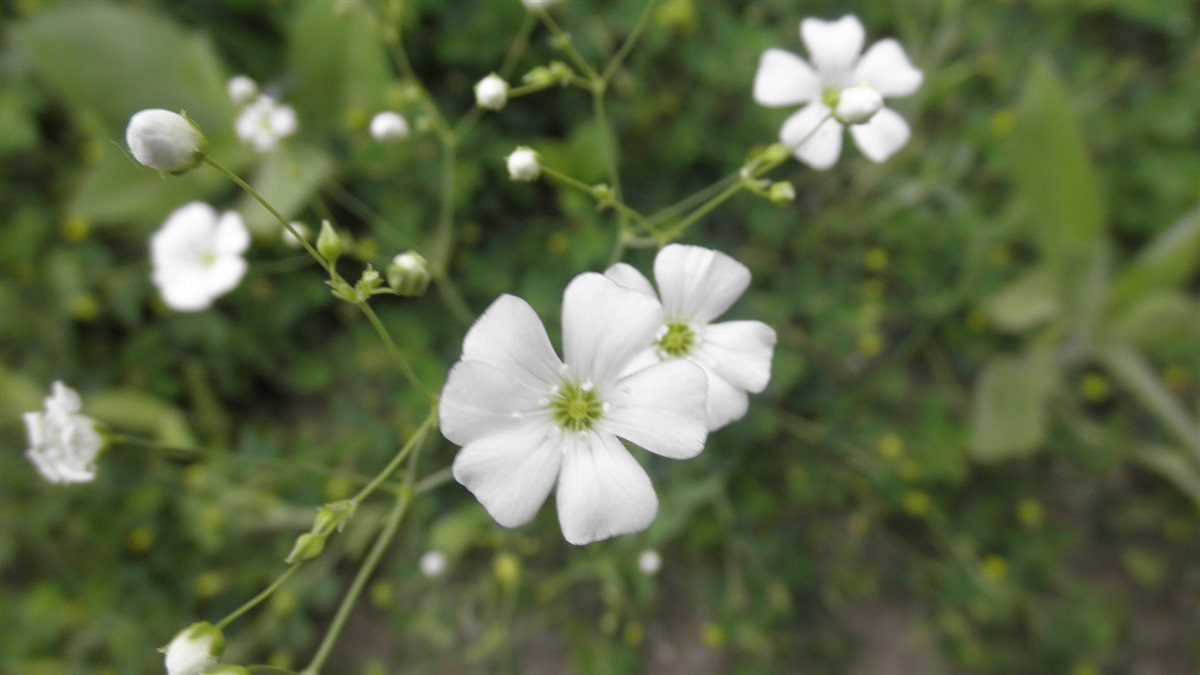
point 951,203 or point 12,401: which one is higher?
point 951,203

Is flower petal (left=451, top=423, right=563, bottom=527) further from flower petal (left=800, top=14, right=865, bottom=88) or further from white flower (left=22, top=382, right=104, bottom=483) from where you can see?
flower petal (left=800, top=14, right=865, bottom=88)

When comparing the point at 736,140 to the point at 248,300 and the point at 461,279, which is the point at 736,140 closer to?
the point at 461,279

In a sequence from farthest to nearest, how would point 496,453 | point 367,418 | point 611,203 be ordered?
point 367,418 → point 611,203 → point 496,453

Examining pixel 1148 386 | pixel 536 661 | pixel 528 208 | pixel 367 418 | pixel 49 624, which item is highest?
pixel 528 208

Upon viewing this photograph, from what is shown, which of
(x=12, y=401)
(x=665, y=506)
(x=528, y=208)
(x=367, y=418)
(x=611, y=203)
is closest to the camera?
(x=611, y=203)

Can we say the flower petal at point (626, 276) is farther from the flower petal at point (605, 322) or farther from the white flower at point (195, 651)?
the white flower at point (195, 651)

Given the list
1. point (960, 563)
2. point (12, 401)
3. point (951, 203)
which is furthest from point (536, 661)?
point (951, 203)
